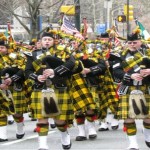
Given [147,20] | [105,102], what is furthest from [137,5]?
[105,102]

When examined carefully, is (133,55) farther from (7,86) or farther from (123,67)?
(7,86)

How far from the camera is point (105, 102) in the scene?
539 inches

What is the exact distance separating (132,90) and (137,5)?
48885 millimetres

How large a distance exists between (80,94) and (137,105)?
1.76 m

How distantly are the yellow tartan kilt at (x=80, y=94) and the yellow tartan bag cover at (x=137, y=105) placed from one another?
155cm

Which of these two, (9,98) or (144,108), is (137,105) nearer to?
(144,108)

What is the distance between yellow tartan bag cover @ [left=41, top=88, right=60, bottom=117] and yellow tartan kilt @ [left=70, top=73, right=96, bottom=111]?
1315 mm

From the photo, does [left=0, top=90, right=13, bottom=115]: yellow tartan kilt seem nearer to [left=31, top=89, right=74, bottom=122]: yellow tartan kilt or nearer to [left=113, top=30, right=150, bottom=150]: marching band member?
[left=31, top=89, right=74, bottom=122]: yellow tartan kilt

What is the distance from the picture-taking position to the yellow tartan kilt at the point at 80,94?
1180 centimetres

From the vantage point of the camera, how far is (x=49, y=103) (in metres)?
10.3

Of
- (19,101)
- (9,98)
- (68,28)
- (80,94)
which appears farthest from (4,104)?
(68,28)

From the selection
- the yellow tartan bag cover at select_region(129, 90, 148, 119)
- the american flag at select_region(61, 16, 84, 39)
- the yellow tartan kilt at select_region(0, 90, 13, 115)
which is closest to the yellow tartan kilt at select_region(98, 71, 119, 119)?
the american flag at select_region(61, 16, 84, 39)

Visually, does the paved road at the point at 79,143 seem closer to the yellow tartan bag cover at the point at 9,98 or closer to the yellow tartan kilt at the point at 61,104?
the yellow tartan bag cover at the point at 9,98

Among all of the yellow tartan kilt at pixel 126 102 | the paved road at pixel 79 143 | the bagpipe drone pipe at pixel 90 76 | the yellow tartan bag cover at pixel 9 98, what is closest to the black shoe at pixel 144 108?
the yellow tartan kilt at pixel 126 102
